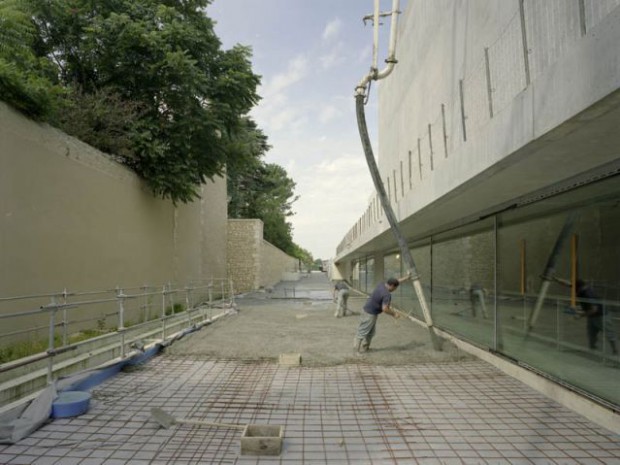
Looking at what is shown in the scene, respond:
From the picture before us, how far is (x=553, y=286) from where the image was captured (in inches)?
229

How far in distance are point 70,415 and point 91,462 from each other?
1232 millimetres

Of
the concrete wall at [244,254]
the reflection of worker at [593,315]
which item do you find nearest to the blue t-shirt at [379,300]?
the reflection of worker at [593,315]

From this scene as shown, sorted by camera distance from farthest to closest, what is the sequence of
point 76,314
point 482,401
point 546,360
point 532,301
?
point 76,314 → point 532,301 → point 546,360 → point 482,401

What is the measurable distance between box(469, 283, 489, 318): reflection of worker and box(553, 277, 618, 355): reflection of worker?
107 inches

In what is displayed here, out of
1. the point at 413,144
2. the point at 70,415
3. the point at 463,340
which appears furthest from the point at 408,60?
the point at 70,415

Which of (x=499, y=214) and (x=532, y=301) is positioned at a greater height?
(x=499, y=214)

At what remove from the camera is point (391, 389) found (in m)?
5.91

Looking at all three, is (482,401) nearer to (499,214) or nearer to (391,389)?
(391,389)

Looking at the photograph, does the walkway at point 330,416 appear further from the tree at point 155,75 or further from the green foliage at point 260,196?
the green foliage at point 260,196

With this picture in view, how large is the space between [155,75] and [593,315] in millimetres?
11270

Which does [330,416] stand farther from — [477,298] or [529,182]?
[477,298]

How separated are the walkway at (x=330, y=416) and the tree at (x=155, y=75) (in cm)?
683

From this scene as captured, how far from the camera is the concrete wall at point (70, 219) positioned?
7.80 m

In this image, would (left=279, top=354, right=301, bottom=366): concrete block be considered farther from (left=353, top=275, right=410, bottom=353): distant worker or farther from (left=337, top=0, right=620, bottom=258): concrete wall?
(left=337, top=0, right=620, bottom=258): concrete wall
